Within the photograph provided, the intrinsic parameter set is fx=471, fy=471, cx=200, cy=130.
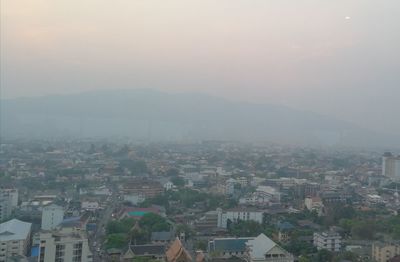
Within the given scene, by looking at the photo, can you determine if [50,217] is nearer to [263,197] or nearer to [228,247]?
[228,247]

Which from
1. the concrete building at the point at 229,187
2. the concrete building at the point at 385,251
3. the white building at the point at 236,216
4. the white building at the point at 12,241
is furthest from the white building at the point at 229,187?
the white building at the point at 12,241

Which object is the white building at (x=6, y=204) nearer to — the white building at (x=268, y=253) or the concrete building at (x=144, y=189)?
the concrete building at (x=144, y=189)

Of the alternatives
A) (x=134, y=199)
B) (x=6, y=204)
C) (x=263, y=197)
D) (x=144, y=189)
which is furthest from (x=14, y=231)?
(x=263, y=197)

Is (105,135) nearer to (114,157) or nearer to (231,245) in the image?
(114,157)

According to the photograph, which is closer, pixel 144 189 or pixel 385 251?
pixel 385 251

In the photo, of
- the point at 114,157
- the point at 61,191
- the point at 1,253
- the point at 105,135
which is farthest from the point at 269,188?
the point at 105,135

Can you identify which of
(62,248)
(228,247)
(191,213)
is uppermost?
(62,248)
